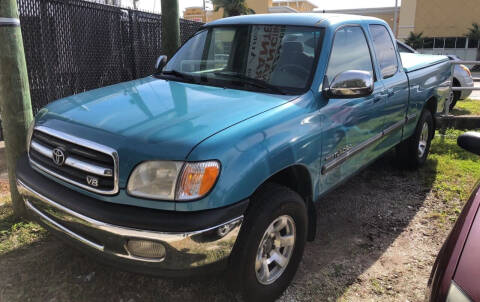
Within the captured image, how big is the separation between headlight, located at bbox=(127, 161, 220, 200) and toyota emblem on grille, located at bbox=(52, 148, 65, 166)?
0.55 metres

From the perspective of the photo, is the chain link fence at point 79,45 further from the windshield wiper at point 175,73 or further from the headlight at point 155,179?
the headlight at point 155,179

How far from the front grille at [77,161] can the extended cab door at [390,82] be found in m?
2.68

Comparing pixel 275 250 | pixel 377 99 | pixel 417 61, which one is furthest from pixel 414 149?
pixel 275 250

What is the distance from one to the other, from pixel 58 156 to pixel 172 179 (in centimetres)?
81

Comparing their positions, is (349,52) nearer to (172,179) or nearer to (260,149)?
(260,149)

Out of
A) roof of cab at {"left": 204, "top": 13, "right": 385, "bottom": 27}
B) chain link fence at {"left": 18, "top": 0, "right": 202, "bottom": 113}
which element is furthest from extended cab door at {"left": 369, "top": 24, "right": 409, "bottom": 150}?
chain link fence at {"left": 18, "top": 0, "right": 202, "bottom": 113}

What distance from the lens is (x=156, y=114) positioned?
8.30ft

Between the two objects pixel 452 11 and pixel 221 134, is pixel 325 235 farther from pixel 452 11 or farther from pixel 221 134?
pixel 452 11

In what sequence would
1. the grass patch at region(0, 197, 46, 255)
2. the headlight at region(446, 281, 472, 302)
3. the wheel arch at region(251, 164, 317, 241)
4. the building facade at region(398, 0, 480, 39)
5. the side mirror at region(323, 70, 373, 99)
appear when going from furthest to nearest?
the building facade at region(398, 0, 480, 39), the grass patch at region(0, 197, 46, 255), the side mirror at region(323, 70, 373, 99), the wheel arch at region(251, 164, 317, 241), the headlight at region(446, 281, 472, 302)

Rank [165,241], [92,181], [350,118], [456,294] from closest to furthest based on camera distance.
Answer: [456,294] → [165,241] → [92,181] → [350,118]

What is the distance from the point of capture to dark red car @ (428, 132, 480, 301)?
1.64 m

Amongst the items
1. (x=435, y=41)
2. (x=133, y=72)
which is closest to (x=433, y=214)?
(x=133, y=72)

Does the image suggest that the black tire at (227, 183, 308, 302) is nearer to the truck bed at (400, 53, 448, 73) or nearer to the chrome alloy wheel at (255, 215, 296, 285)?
the chrome alloy wheel at (255, 215, 296, 285)

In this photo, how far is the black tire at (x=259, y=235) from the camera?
7.63 ft
